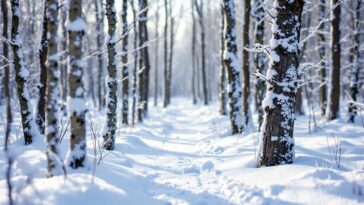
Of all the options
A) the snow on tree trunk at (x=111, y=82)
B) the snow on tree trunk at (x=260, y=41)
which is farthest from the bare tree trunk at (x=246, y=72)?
the snow on tree trunk at (x=111, y=82)

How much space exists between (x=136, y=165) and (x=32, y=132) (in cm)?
234

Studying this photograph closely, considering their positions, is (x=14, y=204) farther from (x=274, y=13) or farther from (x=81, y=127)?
(x=274, y=13)

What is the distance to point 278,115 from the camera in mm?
5926

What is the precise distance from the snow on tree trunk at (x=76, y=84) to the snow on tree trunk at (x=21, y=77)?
2.67 metres

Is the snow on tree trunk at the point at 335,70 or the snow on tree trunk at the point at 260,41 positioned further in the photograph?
the snow on tree trunk at the point at 335,70

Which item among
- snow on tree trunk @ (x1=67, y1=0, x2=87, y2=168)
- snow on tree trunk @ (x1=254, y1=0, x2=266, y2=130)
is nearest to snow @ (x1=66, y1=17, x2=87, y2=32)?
snow on tree trunk @ (x1=67, y1=0, x2=87, y2=168)

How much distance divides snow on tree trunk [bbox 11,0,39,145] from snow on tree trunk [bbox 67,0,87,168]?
2.67 metres

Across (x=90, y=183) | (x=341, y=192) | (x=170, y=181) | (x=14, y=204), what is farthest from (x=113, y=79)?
(x=341, y=192)

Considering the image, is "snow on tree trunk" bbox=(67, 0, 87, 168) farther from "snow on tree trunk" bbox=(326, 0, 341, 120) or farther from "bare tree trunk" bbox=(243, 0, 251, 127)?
"snow on tree trunk" bbox=(326, 0, 341, 120)

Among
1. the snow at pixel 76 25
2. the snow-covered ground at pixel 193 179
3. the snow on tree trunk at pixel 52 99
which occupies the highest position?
the snow at pixel 76 25

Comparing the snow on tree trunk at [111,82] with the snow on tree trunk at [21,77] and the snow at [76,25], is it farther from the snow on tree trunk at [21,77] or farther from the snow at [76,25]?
the snow at [76,25]

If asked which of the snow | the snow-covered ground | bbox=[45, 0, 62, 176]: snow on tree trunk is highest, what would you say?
the snow

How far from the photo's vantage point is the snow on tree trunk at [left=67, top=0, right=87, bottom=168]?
16.5 ft

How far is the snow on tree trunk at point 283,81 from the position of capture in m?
5.87
